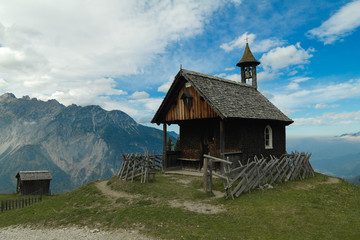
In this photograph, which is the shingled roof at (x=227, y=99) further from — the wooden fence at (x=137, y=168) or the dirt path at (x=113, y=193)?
the dirt path at (x=113, y=193)

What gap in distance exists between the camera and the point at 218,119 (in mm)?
19266

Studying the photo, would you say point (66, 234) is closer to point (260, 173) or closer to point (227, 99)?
point (260, 173)

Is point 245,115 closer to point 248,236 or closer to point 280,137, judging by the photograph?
point 280,137

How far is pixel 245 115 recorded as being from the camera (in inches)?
706

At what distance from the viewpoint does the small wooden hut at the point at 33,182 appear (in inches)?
1871

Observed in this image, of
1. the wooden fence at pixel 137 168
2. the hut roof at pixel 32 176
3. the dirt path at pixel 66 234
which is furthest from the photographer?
the hut roof at pixel 32 176

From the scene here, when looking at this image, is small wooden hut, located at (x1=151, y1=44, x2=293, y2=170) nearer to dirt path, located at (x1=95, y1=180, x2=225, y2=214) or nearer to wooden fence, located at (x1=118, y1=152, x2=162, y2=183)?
wooden fence, located at (x1=118, y1=152, x2=162, y2=183)

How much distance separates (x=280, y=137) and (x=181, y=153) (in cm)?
909

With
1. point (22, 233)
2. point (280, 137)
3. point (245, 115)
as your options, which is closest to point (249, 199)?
point (245, 115)

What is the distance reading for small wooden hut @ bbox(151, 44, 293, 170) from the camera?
17828 mm

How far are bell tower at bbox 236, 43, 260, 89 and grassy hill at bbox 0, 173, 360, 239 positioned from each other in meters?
13.5

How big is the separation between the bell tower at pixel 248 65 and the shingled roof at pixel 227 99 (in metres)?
3.24

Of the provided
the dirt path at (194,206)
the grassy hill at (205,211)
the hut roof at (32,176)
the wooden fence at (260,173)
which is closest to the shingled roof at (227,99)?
the wooden fence at (260,173)

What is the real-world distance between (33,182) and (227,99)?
45083 millimetres
